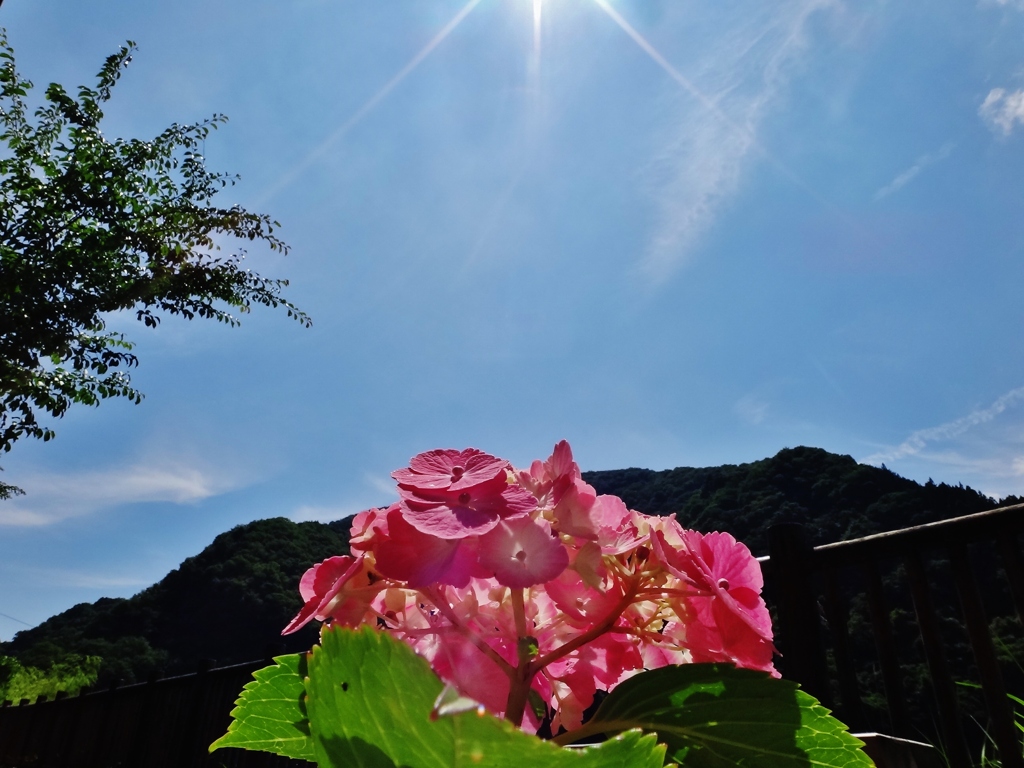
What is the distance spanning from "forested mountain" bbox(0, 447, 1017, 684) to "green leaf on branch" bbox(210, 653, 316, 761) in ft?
47.2

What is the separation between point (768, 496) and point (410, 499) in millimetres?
17787

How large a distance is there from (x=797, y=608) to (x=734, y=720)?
2650 mm

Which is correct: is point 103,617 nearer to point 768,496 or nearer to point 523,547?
point 768,496

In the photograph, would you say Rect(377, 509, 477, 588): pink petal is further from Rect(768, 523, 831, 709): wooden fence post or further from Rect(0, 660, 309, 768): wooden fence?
Rect(0, 660, 309, 768): wooden fence

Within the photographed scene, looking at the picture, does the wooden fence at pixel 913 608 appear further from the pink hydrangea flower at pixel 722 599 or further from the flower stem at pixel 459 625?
the flower stem at pixel 459 625

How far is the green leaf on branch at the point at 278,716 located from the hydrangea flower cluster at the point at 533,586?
40mm

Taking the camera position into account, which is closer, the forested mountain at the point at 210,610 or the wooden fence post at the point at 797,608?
the wooden fence post at the point at 797,608

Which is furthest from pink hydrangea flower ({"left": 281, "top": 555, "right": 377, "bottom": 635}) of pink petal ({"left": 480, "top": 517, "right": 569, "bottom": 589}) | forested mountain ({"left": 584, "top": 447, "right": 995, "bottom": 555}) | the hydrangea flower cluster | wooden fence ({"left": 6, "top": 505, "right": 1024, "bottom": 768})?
forested mountain ({"left": 584, "top": 447, "right": 995, "bottom": 555})

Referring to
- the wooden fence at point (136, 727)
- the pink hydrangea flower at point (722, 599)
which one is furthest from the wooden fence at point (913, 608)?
the wooden fence at point (136, 727)

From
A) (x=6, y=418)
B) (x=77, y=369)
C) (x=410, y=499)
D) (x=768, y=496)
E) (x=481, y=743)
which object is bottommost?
(x=481, y=743)

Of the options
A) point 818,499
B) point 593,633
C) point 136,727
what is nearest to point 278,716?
point 593,633

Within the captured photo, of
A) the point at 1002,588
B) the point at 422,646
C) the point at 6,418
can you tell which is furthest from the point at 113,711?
the point at 1002,588

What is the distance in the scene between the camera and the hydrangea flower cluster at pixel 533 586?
0.35 m

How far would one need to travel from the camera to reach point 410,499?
14.1 inches
